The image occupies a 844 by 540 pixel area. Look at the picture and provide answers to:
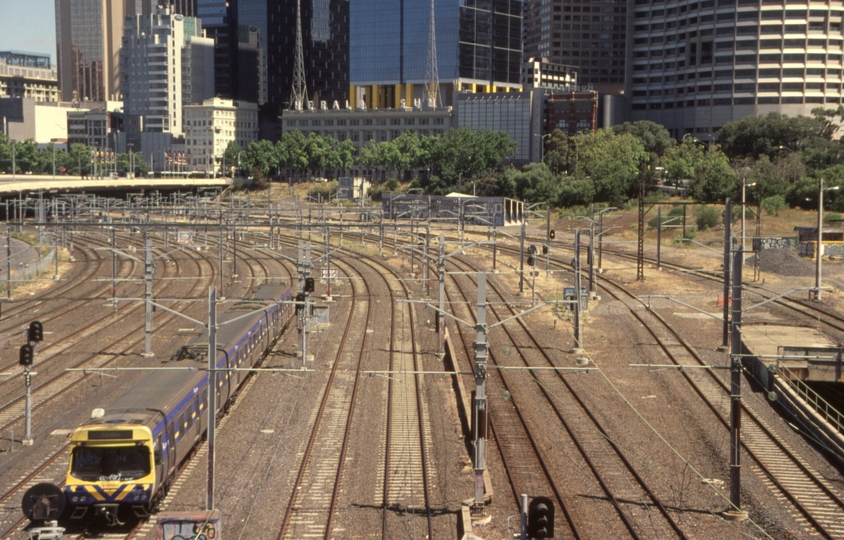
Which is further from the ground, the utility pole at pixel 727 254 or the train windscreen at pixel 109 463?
the utility pole at pixel 727 254

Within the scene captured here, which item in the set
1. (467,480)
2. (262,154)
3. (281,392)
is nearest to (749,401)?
(467,480)

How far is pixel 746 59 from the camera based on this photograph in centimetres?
15175

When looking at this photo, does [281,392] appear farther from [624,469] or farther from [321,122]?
[321,122]

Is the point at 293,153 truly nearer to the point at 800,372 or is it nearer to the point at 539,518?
the point at 800,372

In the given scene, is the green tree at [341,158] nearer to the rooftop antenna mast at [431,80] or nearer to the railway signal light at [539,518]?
the rooftop antenna mast at [431,80]

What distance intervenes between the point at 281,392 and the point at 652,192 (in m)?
91.1

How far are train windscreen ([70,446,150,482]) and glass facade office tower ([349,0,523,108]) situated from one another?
568ft

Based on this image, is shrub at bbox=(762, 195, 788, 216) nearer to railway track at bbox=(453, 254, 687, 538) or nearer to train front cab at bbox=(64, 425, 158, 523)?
railway track at bbox=(453, 254, 687, 538)

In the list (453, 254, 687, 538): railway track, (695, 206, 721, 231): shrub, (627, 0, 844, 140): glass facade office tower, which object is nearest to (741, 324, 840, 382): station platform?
(453, 254, 687, 538): railway track

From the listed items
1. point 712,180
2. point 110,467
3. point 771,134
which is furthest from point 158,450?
point 771,134

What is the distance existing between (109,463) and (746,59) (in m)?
148

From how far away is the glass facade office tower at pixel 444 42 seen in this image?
620 feet

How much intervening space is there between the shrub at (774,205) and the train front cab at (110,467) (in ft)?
275

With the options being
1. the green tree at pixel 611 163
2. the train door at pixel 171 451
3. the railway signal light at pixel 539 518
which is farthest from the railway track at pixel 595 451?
the green tree at pixel 611 163
